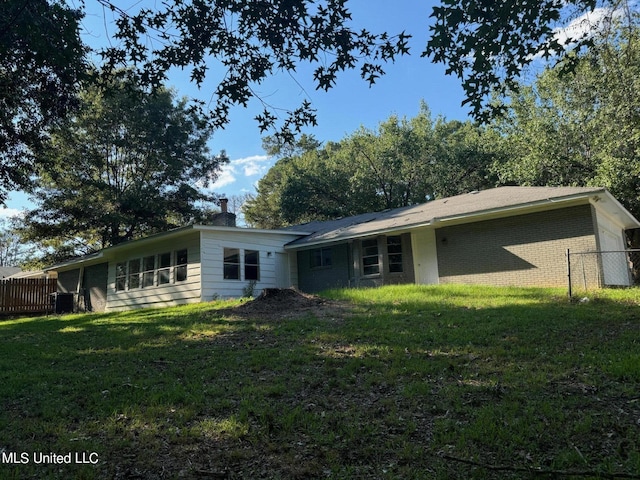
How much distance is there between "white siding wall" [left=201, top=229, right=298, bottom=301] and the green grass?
7035 mm

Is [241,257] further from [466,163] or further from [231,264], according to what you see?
[466,163]

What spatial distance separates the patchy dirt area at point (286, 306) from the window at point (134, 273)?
9098mm

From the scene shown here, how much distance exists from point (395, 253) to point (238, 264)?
5774 millimetres

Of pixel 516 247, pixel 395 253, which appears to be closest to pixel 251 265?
pixel 395 253

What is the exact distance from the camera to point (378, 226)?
1605 cm

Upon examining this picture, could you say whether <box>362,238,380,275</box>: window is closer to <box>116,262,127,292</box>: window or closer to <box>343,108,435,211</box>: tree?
<box>116,262,127,292</box>: window

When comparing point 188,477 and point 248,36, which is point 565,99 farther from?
point 188,477

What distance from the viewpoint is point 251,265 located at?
679 inches

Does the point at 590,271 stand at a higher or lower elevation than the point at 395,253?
lower

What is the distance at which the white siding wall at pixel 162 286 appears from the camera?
16.0 metres

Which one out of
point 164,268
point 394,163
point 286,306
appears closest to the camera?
point 286,306

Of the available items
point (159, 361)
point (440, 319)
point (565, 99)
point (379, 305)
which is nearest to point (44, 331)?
point (159, 361)

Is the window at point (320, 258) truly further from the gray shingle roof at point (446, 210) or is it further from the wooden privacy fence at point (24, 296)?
the wooden privacy fence at point (24, 296)

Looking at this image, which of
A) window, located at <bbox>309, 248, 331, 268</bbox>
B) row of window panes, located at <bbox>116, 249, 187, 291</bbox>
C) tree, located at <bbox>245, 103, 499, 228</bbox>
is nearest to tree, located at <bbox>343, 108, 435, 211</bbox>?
tree, located at <bbox>245, 103, 499, 228</bbox>
